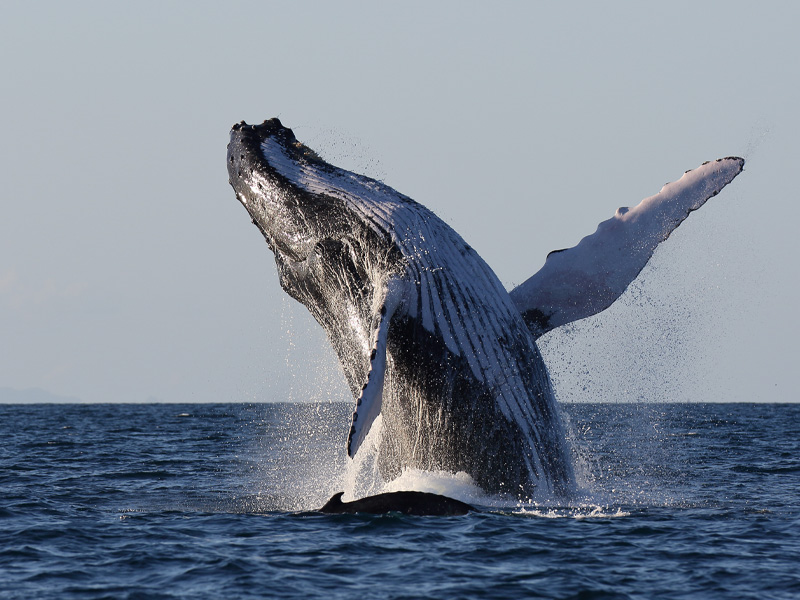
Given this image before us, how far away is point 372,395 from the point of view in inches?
A: 324

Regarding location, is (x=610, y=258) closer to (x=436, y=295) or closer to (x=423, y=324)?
(x=436, y=295)

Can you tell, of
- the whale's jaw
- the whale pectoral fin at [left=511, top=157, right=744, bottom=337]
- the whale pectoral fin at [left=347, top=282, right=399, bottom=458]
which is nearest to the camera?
the whale pectoral fin at [left=347, top=282, right=399, bottom=458]

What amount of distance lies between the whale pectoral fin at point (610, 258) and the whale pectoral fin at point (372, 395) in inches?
94.0

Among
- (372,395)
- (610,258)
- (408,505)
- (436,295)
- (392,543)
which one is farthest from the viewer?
(610,258)

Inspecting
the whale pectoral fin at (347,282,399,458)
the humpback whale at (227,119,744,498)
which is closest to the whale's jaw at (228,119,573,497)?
the humpback whale at (227,119,744,498)

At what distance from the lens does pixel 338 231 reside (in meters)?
10.1

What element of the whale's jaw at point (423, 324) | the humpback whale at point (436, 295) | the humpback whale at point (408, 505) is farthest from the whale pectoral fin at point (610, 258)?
the humpback whale at point (408, 505)

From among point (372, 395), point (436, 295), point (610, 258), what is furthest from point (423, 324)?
point (610, 258)

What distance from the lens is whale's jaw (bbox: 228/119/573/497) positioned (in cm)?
963

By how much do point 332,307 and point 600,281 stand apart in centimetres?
280

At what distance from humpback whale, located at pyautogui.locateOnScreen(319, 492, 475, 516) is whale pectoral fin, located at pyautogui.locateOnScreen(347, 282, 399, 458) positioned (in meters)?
1.10

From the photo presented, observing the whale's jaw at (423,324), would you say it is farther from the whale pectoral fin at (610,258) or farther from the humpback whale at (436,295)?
the whale pectoral fin at (610,258)

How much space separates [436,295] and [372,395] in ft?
5.55

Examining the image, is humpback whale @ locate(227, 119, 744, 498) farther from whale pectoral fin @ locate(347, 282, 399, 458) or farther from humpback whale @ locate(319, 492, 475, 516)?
humpback whale @ locate(319, 492, 475, 516)
